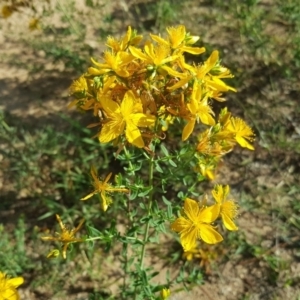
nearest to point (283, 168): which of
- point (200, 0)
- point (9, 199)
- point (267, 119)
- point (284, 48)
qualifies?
point (267, 119)

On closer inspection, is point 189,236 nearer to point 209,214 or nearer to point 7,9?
point 209,214

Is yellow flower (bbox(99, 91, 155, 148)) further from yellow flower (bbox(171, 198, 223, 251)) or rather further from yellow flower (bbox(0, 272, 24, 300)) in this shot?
yellow flower (bbox(0, 272, 24, 300))

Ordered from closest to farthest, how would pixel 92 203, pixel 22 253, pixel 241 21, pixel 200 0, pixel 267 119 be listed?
pixel 22 253 < pixel 92 203 < pixel 267 119 < pixel 241 21 < pixel 200 0

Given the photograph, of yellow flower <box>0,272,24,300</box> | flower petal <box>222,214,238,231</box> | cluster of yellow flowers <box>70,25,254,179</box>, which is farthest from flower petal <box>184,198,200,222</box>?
yellow flower <box>0,272,24,300</box>

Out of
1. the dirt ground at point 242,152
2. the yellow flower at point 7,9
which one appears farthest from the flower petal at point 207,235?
the yellow flower at point 7,9

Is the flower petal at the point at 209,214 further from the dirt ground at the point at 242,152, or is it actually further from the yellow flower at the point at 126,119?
the dirt ground at the point at 242,152

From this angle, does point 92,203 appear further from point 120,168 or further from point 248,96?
point 248,96

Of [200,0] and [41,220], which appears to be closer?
[41,220]
